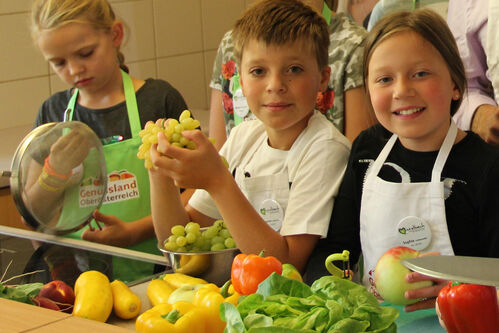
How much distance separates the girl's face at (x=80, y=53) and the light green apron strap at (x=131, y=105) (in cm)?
8

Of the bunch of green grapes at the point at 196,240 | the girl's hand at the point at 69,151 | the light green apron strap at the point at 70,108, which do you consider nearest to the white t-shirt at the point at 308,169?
the bunch of green grapes at the point at 196,240

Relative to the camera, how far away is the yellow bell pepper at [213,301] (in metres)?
0.96

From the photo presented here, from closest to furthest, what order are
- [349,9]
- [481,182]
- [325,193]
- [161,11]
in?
[481,182]
[325,193]
[349,9]
[161,11]

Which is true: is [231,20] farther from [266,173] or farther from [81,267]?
Answer: [81,267]

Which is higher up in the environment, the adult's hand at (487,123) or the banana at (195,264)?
the adult's hand at (487,123)

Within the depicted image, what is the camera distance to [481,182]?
4.15 ft

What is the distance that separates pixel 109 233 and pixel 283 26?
2.03ft

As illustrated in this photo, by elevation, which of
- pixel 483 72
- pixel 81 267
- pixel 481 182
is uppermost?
pixel 483 72

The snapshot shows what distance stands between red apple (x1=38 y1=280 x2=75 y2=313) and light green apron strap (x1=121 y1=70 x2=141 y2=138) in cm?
91

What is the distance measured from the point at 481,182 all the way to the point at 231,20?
8.26 feet

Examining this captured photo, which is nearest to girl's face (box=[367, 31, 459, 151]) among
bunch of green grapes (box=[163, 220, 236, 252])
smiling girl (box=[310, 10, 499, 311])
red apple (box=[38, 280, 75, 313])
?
smiling girl (box=[310, 10, 499, 311])

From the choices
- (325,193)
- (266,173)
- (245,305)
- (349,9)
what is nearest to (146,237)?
(266,173)

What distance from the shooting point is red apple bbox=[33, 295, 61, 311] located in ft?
3.56

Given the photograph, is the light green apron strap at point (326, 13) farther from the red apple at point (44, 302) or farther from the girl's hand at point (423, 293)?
the red apple at point (44, 302)
